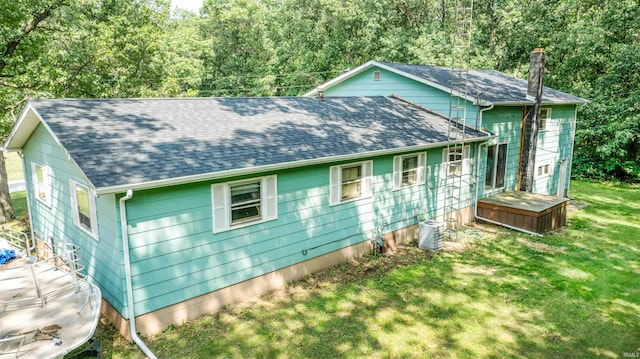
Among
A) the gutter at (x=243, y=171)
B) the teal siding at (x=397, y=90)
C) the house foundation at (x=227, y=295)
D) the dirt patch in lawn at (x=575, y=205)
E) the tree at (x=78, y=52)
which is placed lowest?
the dirt patch in lawn at (x=575, y=205)

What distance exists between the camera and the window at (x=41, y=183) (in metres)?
9.80

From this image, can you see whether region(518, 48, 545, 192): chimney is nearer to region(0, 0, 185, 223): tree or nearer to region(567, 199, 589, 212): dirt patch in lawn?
region(567, 199, 589, 212): dirt patch in lawn

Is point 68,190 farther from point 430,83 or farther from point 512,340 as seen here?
point 430,83

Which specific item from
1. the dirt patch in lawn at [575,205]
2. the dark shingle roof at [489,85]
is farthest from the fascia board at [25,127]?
the dirt patch in lawn at [575,205]

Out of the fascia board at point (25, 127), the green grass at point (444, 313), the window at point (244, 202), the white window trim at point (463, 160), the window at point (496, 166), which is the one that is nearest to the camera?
the green grass at point (444, 313)

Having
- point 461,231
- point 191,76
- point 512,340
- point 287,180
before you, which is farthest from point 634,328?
point 191,76

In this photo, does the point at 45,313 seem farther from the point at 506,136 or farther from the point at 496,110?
the point at 506,136

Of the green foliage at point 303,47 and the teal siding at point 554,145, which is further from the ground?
the green foliage at point 303,47

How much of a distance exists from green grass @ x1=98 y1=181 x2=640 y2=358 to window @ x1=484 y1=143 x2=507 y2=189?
12.6ft

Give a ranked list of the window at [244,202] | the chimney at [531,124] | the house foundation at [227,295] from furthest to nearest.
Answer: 1. the chimney at [531,124]
2. the window at [244,202]
3. the house foundation at [227,295]

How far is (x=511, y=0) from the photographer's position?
29750 mm

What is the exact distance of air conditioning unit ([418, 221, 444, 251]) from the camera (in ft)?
38.2

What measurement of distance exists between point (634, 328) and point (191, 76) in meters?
31.0

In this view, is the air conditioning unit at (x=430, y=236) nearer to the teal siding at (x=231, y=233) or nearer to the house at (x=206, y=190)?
the house at (x=206, y=190)
